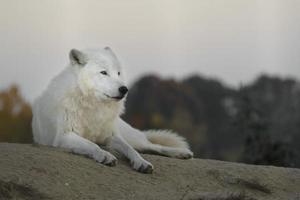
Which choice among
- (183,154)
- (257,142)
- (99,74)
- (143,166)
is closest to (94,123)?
(99,74)

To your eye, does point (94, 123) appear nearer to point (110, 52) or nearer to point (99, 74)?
point (99, 74)

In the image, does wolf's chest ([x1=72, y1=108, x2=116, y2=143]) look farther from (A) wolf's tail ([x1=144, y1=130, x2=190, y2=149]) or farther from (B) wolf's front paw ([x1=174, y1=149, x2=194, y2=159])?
(A) wolf's tail ([x1=144, y1=130, x2=190, y2=149])

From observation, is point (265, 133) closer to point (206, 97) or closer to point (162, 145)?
point (162, 145)

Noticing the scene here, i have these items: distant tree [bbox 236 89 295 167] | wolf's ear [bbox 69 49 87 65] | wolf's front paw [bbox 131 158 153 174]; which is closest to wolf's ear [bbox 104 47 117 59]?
wolf's ear [bbox 69 49 87 65]

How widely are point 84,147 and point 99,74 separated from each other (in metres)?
1.08

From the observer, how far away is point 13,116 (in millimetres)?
46875

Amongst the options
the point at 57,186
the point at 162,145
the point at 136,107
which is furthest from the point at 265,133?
the point at 136,107

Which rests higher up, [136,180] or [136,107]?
[136,180]

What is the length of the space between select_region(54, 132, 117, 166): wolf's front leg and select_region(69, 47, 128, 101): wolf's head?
2.24 ft

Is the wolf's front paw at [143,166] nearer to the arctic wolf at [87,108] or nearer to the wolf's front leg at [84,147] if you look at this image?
the arctic wolf at [87,108]

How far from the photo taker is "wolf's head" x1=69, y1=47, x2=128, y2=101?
36.6 feet

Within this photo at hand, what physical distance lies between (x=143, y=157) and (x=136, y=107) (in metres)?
61.7

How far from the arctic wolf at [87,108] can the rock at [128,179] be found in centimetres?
31

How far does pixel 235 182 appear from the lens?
36.0ft
